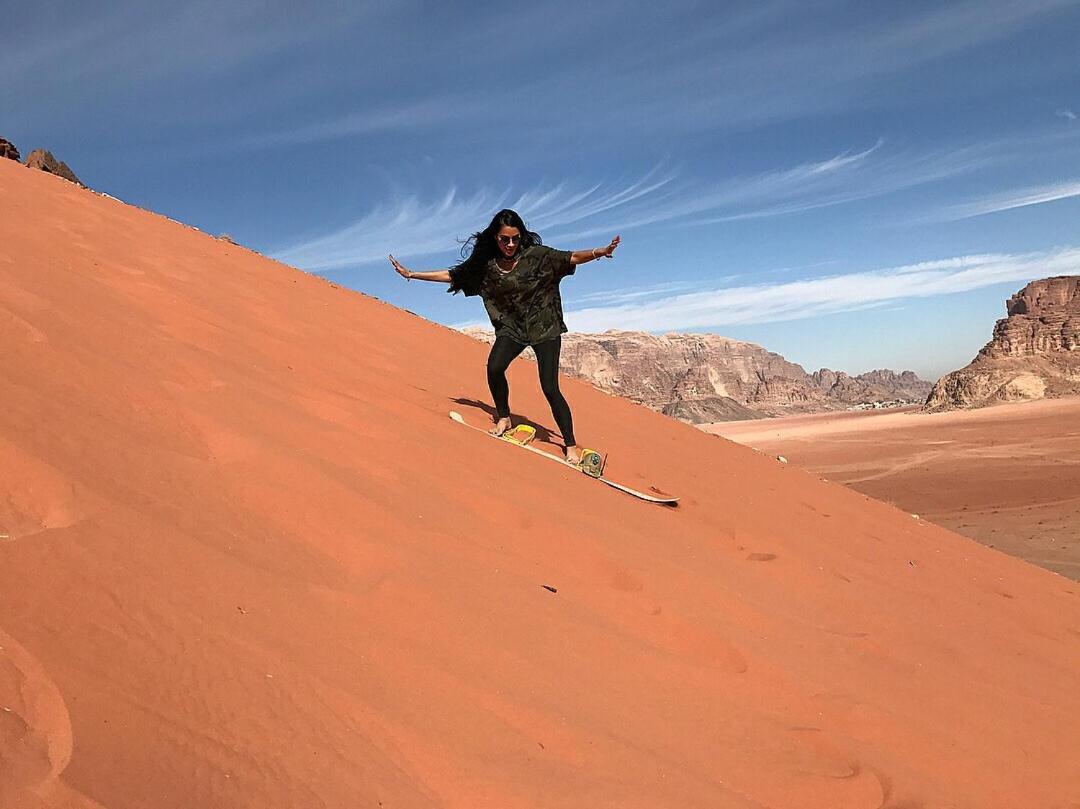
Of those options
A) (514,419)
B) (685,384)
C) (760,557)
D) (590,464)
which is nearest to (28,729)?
(760,557)

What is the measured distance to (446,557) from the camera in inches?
105

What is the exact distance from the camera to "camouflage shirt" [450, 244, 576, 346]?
497 cm

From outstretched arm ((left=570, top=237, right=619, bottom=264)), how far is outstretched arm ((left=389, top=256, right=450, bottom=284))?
0.90m

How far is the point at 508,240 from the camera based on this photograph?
16.0ft

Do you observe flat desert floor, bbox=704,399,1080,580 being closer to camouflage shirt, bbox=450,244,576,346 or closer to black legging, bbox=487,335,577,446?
black legging, bbox=487,335,577,446

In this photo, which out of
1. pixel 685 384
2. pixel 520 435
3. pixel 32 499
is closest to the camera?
pixel 32 499

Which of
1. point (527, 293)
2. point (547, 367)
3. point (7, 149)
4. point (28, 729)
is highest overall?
point (7, 149)

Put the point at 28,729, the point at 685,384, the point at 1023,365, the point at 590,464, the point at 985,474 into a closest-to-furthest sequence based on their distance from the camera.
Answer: the point at 28,729
the point at 590,464
the point at 985,474
the point at 1023,365
the point at 685,384

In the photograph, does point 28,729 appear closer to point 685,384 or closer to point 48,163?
point 48,163

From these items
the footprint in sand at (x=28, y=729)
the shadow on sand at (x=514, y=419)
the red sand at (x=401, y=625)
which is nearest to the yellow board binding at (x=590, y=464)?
the red sand at (x=401, y=625)

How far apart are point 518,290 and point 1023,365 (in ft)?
258

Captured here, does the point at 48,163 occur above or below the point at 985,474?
above

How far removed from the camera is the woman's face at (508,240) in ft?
15.9

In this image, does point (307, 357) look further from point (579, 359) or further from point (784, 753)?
point (579, 359)
